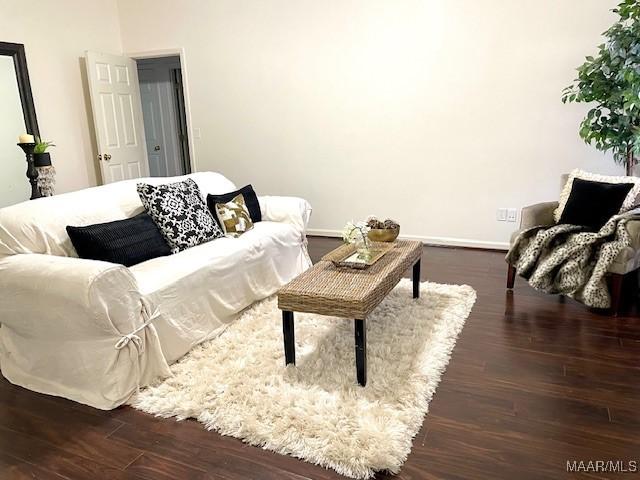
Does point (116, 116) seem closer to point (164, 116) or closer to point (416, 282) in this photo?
point (164, 116)

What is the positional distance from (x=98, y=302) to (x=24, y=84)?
12.0ft

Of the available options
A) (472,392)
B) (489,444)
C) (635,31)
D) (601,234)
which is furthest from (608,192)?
(489,444)

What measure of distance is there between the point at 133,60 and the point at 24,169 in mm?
1949

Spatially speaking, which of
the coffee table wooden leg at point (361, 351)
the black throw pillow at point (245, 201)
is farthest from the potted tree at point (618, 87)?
the black throw pillow at point (245, 201)

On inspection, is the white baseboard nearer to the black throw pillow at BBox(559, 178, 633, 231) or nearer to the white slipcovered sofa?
the black throw pillow at BBox(559, 178, 633, 231)

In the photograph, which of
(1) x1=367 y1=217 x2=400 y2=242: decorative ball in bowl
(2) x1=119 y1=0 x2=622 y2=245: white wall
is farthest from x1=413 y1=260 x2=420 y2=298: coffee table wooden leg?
(2) x1=119 y1=0 x2=622 y2=245: white wall

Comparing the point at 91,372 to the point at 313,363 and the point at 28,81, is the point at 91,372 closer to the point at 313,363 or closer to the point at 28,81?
the point at 313,363

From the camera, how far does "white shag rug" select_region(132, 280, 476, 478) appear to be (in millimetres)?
1840

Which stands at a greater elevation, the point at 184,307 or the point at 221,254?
the point at 221,254

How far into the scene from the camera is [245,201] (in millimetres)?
3609

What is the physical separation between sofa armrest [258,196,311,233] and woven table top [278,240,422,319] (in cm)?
108

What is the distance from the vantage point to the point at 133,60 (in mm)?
5715

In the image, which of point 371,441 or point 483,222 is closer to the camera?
point 371,441

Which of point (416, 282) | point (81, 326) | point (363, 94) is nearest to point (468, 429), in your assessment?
point (416, 282)
